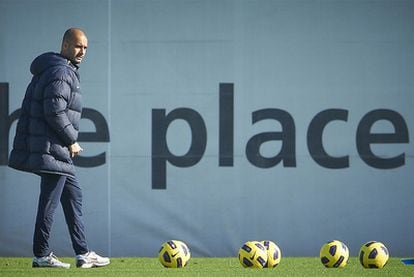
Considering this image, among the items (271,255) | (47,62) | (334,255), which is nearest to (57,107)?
(47,62)

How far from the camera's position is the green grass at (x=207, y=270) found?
7.57m

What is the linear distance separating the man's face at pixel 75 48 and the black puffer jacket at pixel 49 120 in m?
0.05

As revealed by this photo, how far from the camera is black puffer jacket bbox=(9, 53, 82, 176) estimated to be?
766 centimetres

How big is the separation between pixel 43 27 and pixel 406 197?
3.68 metres

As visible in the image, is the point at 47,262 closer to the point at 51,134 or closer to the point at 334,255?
the point at 51,134

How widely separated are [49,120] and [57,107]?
0.11 m

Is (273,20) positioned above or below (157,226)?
above

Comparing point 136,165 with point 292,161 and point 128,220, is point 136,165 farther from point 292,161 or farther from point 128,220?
point 292,161

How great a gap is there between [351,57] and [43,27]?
112 inches

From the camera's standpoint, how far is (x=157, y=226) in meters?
10.2

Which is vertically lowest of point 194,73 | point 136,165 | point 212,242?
point 212,242

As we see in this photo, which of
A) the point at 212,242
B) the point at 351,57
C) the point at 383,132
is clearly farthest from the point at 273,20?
the point at 212,242

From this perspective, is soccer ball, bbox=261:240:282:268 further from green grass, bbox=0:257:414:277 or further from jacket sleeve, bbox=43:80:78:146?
jacket sleeve, bbox=43:80:78:146

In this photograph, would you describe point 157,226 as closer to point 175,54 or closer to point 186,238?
point 186,238
